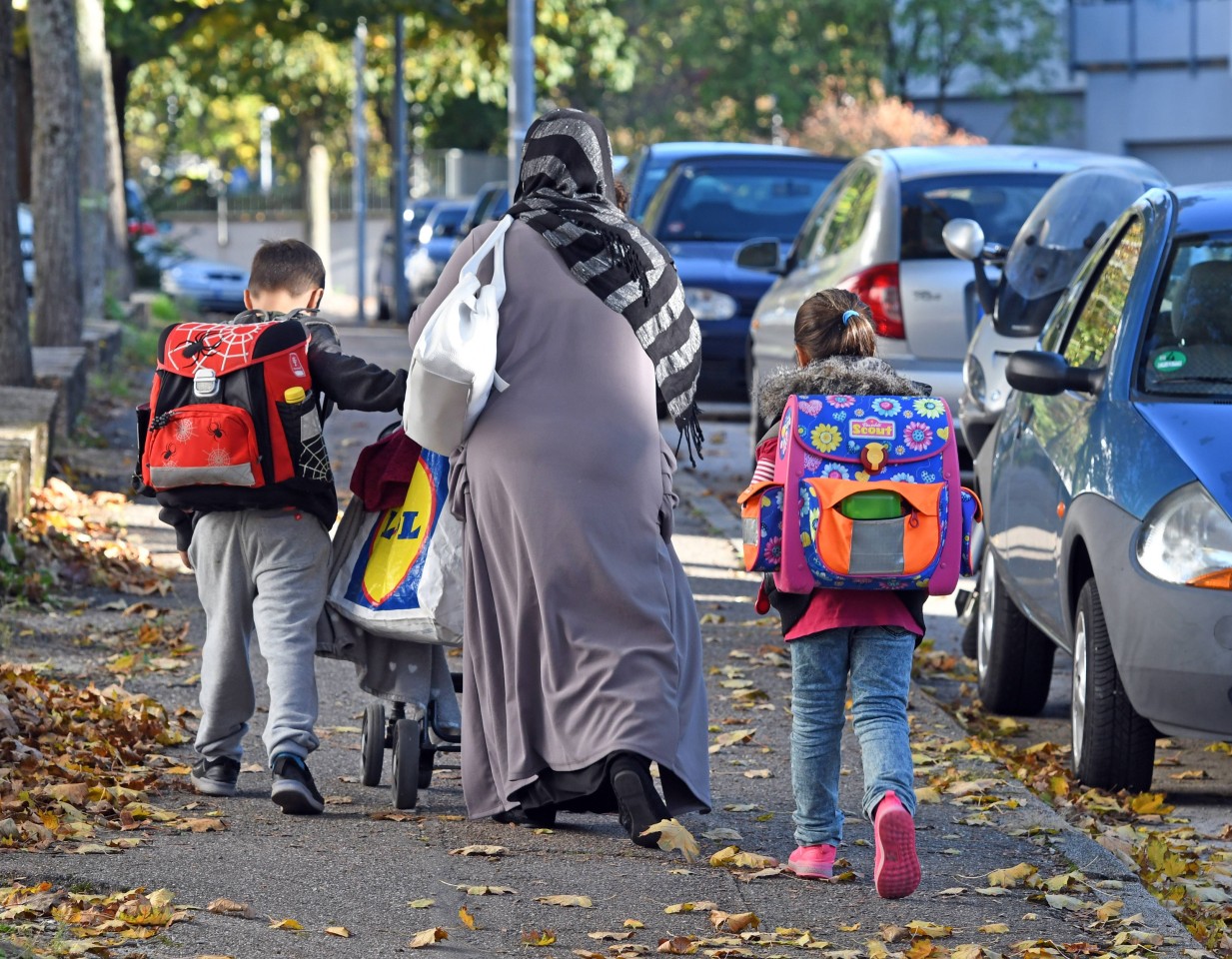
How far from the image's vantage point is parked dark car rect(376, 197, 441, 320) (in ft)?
110

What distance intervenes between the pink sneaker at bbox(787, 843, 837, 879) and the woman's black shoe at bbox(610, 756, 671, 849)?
0.33m

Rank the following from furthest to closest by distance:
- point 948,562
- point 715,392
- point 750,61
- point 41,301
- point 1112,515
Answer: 1. point 750,61
2. point 41,301
3. point 715,392
4. point 1112,515
5. point 948,562

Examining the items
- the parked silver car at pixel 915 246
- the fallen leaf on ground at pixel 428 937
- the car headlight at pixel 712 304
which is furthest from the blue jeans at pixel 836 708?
the car headlight at pixel 712 304

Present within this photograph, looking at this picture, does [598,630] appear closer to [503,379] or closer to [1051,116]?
[503,379]

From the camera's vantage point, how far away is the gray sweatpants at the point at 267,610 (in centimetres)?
538

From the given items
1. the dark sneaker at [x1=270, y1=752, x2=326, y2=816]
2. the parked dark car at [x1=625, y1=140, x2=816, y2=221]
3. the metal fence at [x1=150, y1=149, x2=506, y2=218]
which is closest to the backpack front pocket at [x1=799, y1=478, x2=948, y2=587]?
the dark sneaker at [x1=270, y1=752, x2=326, y2=816]

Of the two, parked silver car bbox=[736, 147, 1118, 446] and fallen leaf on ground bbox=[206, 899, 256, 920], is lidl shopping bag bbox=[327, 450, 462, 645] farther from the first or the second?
parked silver car bbox=[736, 147, 1118, 446]

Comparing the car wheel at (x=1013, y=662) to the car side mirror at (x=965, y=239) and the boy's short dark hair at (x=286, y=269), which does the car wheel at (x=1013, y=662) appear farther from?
the boy's short dark hair at (x=286, y=269)

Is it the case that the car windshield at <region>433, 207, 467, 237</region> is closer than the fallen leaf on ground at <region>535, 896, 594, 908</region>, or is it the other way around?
the fallen leaf on ground at <region>535, 896, 594, 908</region>

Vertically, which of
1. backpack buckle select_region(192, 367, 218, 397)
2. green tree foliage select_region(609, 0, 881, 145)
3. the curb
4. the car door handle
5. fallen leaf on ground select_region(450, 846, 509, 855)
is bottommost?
the curb

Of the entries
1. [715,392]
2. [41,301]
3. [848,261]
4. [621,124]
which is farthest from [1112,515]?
[621,124]

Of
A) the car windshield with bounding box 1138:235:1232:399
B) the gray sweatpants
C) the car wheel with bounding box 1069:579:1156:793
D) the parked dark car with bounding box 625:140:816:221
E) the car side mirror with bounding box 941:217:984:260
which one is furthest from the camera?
the parked dark car with bounding box 625:140:816:221

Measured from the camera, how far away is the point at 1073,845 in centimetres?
528

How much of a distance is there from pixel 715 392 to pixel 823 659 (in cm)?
929
